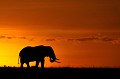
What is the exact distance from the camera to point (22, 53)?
34.2m

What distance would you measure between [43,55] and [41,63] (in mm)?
1747

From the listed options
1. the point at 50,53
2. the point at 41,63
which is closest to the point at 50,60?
the point at 50,53
